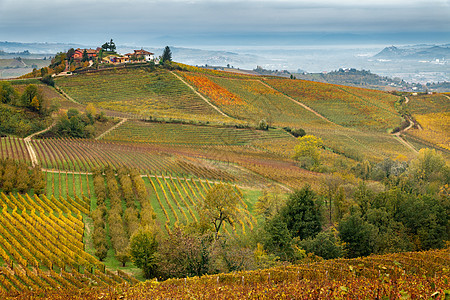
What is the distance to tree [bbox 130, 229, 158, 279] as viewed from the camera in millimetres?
28359

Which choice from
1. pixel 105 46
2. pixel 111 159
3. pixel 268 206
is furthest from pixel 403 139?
pixel 105 46

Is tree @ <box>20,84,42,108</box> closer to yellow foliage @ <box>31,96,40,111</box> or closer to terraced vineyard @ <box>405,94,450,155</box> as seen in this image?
yellow foliage @ <box>31,96,40,111</box>

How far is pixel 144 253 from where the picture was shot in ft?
93.4

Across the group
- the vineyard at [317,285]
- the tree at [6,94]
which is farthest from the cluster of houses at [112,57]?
the vineyard at [317,285]

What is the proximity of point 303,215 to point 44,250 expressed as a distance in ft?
73.3

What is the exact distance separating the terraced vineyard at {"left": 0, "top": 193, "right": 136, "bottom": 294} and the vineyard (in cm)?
575

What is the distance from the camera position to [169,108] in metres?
107

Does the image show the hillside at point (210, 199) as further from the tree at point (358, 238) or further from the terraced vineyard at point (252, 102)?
the terraced vineyard at point (252, 102)

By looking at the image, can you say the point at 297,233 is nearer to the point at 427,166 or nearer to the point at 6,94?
the point at 427,166

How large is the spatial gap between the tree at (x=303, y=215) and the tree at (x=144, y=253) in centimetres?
1302

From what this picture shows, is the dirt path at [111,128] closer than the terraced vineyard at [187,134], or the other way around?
the dirt path at [111,128]

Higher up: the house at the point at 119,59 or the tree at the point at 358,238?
the house at the point at 119,59

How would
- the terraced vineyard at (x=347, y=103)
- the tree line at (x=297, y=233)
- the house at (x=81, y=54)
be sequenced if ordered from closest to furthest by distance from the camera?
the tree line at (x=297, y=233) → the terraced vineyard at (x=347, y=103) → the house at (x=81, y=54)

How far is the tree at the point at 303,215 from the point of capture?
34531 mm
